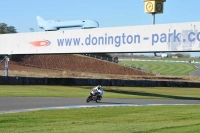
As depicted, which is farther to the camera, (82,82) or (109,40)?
(82,82)

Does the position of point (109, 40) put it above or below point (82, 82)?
above

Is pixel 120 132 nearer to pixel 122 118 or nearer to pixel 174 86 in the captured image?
pixel 122 118

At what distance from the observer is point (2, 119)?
14430 mm

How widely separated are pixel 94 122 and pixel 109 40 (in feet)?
49.3

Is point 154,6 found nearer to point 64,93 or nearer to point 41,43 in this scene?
point 64,93

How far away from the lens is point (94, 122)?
47.2 ft

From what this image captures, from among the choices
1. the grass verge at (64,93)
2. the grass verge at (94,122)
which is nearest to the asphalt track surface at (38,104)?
the grass verge at (94,122)

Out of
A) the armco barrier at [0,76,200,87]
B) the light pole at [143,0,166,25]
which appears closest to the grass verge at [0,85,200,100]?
the armco barrier at [0,76,200,87]

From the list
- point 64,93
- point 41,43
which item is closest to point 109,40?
point 64,93

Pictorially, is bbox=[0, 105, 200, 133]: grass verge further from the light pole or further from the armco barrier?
the armco barrier

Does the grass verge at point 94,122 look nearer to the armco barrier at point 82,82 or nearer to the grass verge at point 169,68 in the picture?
the armco barrier at point 82,82

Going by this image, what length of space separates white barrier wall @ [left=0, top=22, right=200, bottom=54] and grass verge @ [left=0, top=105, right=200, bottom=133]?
796 cm

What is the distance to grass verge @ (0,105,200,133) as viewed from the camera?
12258 mm

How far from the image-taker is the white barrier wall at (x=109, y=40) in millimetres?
25422
